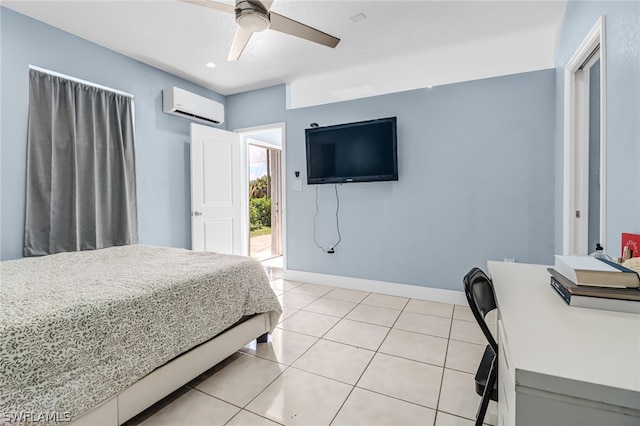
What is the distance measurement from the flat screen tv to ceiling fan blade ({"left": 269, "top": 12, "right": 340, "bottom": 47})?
125 centimetres

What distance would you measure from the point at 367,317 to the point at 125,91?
3.53m

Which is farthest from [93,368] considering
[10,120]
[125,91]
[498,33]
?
[498,33]

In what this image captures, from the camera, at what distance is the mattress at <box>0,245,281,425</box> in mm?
1067

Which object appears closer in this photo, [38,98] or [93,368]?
[93,368]

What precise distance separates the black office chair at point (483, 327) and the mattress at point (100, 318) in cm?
140

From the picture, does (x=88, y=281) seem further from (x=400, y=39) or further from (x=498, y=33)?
(x=498, y=33)

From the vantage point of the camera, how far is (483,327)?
115 centimetres

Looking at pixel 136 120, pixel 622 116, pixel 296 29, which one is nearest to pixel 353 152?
pixel 296 29

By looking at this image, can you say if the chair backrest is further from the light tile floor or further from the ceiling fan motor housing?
the ceiling fan motor housing

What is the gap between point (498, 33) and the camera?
2.93 metres

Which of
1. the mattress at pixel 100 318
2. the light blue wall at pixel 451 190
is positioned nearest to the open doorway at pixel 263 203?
the light blue wall at pixel 451 190

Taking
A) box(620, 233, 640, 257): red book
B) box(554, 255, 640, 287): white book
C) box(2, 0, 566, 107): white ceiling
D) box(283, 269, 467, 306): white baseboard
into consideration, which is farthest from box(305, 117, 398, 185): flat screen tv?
box(554, 255, 640, 287): white book

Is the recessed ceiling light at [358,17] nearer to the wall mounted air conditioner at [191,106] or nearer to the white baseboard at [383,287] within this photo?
the wall mounted air conditioner at [191,106]

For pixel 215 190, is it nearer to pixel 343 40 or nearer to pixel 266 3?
pixel 343 40
